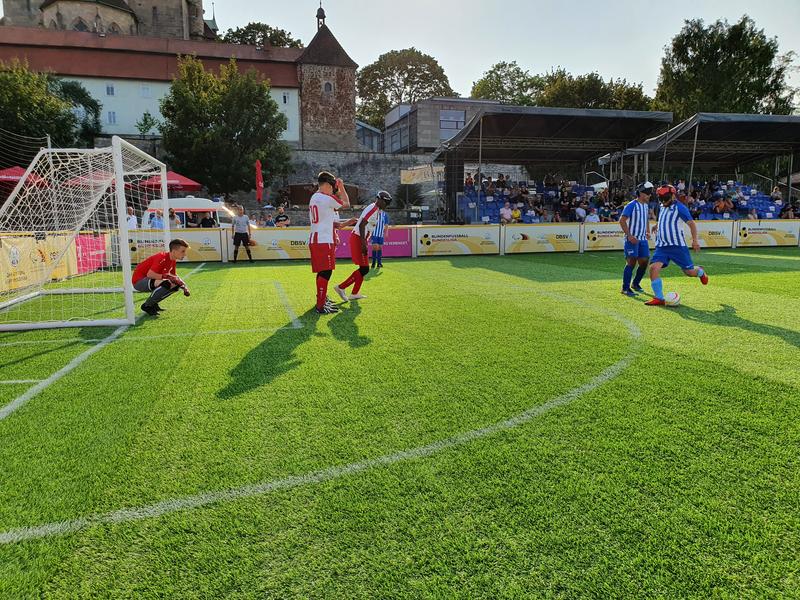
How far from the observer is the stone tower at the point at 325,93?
49.6 metres

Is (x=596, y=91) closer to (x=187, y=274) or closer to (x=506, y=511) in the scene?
(x=187, y=274)

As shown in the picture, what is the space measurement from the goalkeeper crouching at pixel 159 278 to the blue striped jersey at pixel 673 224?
7.29 meters

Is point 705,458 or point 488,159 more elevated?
point 488,159

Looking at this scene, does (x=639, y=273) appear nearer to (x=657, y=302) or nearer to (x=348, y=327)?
(x=657, y=302)

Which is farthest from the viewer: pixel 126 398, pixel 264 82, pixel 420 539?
pixel 264 82

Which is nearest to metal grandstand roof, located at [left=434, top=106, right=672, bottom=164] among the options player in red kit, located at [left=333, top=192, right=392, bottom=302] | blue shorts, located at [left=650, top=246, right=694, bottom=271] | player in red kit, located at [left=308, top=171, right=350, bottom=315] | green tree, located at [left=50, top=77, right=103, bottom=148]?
player in red kit, located at [left=333, top=192, right=392, bottom=302]

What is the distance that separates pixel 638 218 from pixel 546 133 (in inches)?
771

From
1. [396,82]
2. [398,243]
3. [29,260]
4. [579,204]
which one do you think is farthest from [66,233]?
[396,82]

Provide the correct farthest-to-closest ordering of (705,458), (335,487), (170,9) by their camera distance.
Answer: (170,9) → (705,458) → (335,487)

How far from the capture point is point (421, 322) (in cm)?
695

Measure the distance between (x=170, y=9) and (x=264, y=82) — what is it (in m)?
32.5

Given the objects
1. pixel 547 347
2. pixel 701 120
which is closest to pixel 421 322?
pixel 547 347

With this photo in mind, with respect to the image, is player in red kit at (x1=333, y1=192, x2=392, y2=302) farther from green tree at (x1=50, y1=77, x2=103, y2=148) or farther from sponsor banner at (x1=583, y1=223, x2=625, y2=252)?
green tree at (x1=50, y1=77, x2=103, y2=148)

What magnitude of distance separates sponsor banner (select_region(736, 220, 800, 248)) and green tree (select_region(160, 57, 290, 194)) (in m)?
29.2
